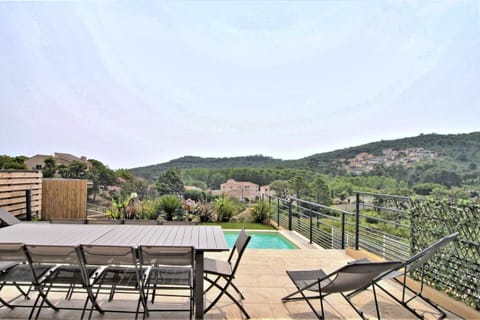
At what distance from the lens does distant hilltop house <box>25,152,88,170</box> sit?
11.6 meters

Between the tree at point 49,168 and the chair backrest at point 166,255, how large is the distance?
36.1 feet

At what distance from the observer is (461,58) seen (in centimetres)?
1636

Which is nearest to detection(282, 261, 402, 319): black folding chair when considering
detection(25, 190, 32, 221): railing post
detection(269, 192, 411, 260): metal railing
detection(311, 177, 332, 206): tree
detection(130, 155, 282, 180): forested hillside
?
detection(269, 192, 411, 260): metal railing

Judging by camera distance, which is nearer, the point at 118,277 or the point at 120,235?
the point at 118,277

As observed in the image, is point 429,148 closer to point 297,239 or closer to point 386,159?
point 386,159

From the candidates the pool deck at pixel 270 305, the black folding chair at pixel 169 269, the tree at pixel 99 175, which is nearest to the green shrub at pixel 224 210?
the tree at pixel 99 175

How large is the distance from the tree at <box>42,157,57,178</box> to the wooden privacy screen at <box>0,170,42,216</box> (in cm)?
156

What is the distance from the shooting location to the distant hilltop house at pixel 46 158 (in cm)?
1157

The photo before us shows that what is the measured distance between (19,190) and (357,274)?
9680 mm

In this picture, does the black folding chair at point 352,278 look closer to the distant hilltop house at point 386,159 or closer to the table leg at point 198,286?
the table leg at point 198,286

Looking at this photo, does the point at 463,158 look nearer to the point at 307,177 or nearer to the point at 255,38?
the point at 307,177

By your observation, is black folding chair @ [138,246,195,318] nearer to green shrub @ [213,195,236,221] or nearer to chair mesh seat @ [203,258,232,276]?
chair mesh seat @ [203,258,232,276]

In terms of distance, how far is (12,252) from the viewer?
2.35 m

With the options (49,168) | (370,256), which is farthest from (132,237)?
(49,168)
